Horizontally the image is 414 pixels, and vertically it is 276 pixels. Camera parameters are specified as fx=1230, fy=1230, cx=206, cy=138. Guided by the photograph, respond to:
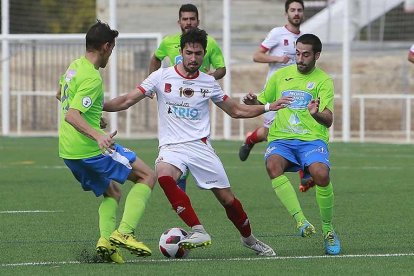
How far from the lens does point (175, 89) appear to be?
9617mm

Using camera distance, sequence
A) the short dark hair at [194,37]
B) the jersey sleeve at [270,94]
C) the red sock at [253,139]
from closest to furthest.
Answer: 1. the short dark hair at [194,37]
2. the jersey sleeve at [270,94]
3. the red sock at [253,139]

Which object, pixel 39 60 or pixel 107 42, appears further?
pixel 39 60

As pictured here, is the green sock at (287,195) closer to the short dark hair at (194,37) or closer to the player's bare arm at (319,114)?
the player's bare arm at (319,114)

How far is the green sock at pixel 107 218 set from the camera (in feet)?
29.9

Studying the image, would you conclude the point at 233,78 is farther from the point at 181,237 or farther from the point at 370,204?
the point at 181,237

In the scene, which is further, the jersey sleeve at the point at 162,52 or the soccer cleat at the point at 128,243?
the jersey sleeve at the point at 162,52

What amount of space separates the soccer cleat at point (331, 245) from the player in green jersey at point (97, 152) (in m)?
1.46

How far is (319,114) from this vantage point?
32.3ft

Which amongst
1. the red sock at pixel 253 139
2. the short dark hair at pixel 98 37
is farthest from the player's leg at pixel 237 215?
the red sock at pixel 253 139

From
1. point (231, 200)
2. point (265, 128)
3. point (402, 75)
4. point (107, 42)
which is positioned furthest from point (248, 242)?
point (402, 75)

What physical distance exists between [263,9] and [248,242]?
2673 centimetres

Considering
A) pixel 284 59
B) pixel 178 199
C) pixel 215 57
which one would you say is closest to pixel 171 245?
pixel 178 199

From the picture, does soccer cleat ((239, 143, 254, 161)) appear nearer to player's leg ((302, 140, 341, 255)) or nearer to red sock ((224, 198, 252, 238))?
player's leg ((302, 140, 341, 255))

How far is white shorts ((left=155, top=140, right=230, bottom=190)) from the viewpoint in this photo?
9.61m
